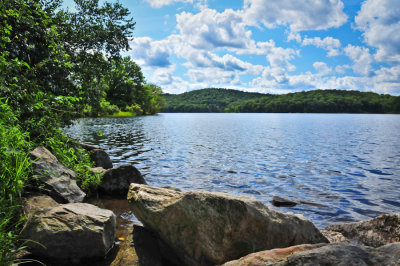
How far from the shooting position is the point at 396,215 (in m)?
6.91

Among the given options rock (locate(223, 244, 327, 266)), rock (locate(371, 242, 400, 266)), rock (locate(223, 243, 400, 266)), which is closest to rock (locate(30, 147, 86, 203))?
rock (locate(223, 244, 327, 266))

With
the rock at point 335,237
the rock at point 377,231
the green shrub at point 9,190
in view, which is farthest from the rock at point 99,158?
the rock at point 377,231

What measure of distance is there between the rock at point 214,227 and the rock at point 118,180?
5.79 metres

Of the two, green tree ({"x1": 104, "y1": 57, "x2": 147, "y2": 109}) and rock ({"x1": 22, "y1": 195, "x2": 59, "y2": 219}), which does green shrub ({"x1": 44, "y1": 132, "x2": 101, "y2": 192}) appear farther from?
green tree ({"x1": 104, "y1": 57, "x2": 147, "y2": 109})

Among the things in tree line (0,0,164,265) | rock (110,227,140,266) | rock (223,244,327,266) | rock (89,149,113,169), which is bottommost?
rock (110,227,140,266)

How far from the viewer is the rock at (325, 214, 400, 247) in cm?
671

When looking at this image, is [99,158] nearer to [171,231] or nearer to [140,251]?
[140,251]

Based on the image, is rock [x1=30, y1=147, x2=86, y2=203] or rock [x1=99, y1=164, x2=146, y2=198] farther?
rock [x1=99, y1=164, x2=146, y2=198]

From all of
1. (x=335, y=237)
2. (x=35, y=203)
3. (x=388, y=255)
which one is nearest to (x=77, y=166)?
(x=35, y=203)

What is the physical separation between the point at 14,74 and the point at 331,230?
1177 centimetres

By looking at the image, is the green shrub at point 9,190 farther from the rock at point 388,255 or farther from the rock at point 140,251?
the rock at point 388,255

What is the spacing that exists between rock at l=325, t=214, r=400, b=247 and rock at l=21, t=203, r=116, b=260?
690 centimetres

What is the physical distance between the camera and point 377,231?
23.1 ft

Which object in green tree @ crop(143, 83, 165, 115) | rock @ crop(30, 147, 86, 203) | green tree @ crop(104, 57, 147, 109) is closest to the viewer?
rock @ crop(30, 147, 86, 203)
